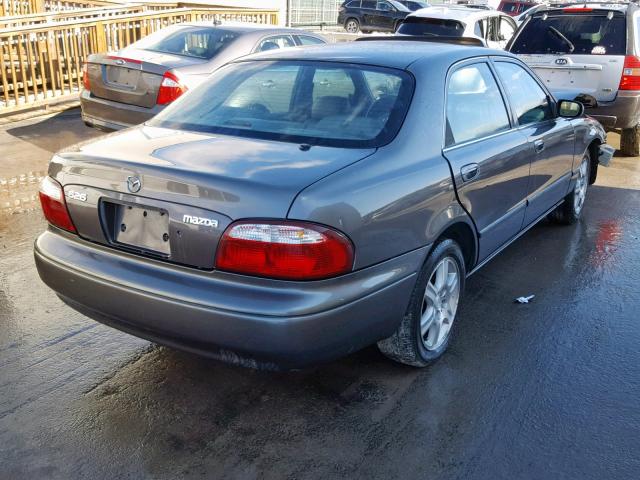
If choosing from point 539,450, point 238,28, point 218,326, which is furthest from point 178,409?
point 238,28

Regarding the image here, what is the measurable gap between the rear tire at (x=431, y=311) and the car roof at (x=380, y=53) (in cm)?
105

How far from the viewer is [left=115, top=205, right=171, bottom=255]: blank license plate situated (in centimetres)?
286

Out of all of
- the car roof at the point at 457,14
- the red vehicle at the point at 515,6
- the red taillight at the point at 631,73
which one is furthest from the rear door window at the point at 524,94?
the red vehicle at the point at 515,6

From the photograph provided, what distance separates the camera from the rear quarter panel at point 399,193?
9.00ft

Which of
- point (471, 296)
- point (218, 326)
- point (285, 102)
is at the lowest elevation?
→ point (471, 296)

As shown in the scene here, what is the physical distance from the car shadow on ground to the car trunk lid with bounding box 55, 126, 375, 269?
545 cm

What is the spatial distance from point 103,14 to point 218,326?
34.7 feet

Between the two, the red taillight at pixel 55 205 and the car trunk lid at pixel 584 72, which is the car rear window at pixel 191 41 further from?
the red taillight at pixel 55 205

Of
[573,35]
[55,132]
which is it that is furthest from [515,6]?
[55,132]

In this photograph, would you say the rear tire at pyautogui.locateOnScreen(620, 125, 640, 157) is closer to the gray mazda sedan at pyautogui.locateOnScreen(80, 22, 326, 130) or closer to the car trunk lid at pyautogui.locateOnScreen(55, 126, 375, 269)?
the gray mazda sedan at pyautogui.locateOnScreen(80, 22, 326, 130)

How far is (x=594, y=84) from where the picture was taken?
27.7 feet

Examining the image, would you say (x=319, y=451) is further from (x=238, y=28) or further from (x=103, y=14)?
(x=103, y=14)

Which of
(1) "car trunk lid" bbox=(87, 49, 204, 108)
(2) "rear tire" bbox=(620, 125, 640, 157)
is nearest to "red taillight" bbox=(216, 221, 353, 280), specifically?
(1) "car trunk lid" bbox=(87, 49, 204, 108)

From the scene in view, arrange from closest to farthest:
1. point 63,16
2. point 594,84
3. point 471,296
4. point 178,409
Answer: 1. point 178,409
2. point 471,296
3. point 594,84
4. point 63,16
